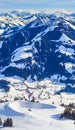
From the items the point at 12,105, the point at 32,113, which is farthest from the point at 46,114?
the point at 12,105

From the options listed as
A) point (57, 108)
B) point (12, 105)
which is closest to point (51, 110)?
point (57, 108)

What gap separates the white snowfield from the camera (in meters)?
130

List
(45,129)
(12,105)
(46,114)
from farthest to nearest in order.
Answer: (12,105)
(46,114)
(45,129)

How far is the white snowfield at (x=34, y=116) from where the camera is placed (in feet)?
426

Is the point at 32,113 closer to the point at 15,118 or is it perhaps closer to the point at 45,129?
the point at 15,118

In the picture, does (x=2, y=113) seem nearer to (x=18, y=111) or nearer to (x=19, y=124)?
(x=18, y=111)

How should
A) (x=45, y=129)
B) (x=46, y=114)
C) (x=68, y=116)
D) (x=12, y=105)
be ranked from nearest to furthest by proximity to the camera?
(x=45, y=129) → (x=68, y=116) → (x=46, y=114) → (x=12, y=105)

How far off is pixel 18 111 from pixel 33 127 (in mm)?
24001

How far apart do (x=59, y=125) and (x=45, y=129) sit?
727 centimetres

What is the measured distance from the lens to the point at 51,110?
158000mm

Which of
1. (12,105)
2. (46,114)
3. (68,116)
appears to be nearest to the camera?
(68,116)

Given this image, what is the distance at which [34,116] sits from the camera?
473 ft

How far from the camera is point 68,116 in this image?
141500 millimetres

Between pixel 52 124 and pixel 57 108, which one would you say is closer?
pixel 52 124
